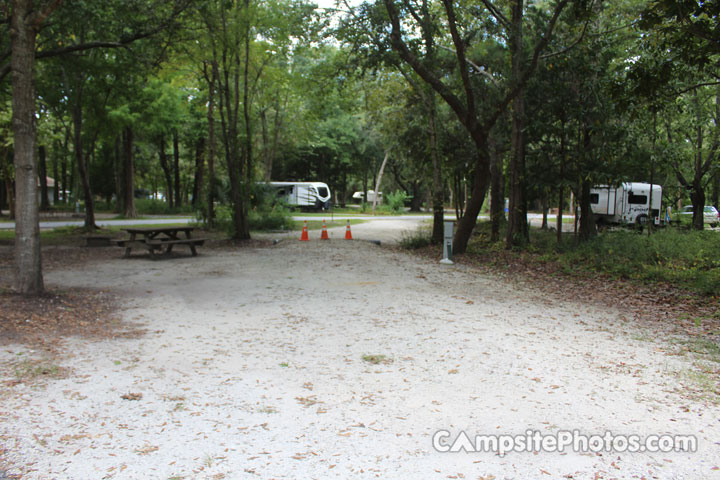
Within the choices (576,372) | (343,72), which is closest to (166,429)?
(576,372)

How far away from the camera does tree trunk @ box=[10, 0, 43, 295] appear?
6672 millimetres

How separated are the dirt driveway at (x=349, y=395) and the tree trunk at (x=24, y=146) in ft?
5.18

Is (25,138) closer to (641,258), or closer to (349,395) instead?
(349,395)

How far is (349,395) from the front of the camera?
4156 mm

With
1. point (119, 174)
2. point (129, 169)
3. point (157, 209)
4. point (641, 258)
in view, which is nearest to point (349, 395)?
point (641, 258)

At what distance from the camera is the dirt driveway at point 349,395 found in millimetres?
3064

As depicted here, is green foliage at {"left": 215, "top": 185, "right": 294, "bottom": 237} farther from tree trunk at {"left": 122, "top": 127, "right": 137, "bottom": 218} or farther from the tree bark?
tree trunk at {"left": 122, "top": 127, "right": 137, "bottom": 218}

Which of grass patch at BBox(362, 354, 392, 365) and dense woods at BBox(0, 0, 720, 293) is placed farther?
dense woods at BBox(0, 0, 720, 293)

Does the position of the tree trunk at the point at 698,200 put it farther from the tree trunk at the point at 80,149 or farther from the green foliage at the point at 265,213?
the tree trunk at the point at 80,149

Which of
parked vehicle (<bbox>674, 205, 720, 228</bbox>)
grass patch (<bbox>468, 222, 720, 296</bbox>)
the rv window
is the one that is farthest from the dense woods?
the rv window

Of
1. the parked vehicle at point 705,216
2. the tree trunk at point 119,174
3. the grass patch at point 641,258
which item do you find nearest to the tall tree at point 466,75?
the grass patch at point 641,258

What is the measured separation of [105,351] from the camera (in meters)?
5.21

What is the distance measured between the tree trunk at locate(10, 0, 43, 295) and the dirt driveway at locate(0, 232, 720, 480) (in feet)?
5.18

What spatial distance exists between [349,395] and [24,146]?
5.67m
